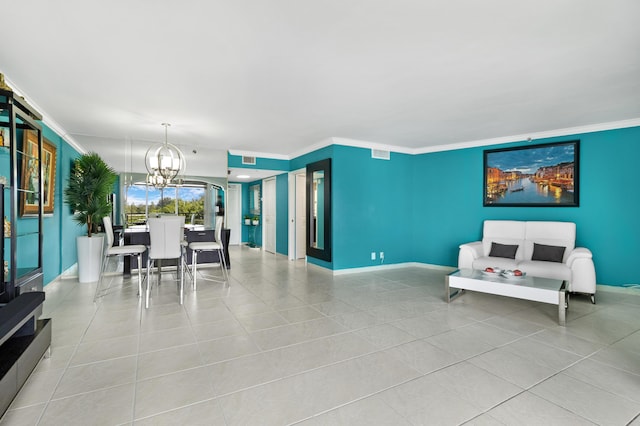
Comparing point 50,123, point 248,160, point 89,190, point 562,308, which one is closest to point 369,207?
point 248,160

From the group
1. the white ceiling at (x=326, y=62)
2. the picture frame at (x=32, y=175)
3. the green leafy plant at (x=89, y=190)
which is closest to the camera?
the white ceiling at (x=326, y=62)

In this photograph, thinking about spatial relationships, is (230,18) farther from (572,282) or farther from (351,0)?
(572,282)

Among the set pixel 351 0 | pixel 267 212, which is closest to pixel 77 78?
pixel 351 0

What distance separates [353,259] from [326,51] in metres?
4.00

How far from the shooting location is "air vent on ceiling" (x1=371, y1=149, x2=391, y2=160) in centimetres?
612

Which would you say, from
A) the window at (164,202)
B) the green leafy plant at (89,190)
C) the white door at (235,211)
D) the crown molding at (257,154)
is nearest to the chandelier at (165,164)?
the window at (164,202)

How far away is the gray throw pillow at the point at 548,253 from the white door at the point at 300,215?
444cm

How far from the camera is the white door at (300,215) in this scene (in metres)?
7.42

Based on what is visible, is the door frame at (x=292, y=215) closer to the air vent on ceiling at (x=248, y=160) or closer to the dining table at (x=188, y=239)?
the air vent on ceiling at (x=248, y=160)

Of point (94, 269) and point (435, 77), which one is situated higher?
point (435, 77)

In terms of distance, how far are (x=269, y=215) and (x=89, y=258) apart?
14.3 feet

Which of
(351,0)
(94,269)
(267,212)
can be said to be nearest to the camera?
(351,0)

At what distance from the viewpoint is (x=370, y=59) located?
2.72m

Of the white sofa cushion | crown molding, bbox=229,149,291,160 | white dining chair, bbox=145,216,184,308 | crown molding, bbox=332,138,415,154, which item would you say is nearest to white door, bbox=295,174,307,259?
crown molding, bbox=229,149,291,160
